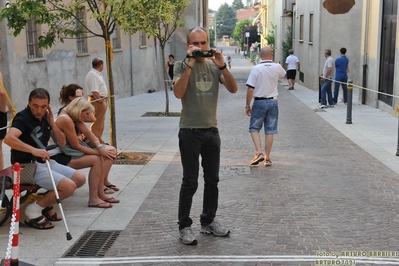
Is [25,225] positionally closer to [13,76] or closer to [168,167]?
[168,167]

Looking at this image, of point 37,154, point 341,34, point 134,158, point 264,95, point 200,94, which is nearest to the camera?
point 200,94

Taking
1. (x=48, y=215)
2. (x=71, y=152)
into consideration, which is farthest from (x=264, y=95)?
(x=48, y=215)

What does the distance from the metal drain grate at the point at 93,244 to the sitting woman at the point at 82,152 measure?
874 mm

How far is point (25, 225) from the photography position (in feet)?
17.8

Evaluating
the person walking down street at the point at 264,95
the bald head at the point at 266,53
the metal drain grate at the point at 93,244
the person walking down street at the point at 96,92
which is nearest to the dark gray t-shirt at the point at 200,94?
the metal drain grate at the point at 93,244

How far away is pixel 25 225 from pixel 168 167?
3.27 m

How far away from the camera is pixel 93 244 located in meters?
4.97

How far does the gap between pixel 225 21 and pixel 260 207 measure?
15623 cm

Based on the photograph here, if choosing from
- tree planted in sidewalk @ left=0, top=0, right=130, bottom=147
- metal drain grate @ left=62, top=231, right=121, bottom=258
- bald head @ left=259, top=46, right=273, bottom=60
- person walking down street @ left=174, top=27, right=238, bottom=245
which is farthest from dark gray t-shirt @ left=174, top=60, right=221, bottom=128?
tree planted in sidewalk @ left=0, top=0, right=130, bottom=147

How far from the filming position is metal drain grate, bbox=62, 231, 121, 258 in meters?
4.73

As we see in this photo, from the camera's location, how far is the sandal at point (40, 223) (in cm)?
533

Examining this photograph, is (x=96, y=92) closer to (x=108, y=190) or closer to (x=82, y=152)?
(x=108, y=190)

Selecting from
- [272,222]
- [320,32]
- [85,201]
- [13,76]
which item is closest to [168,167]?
[85,201]

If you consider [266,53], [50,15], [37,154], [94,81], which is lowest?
[37,154]
